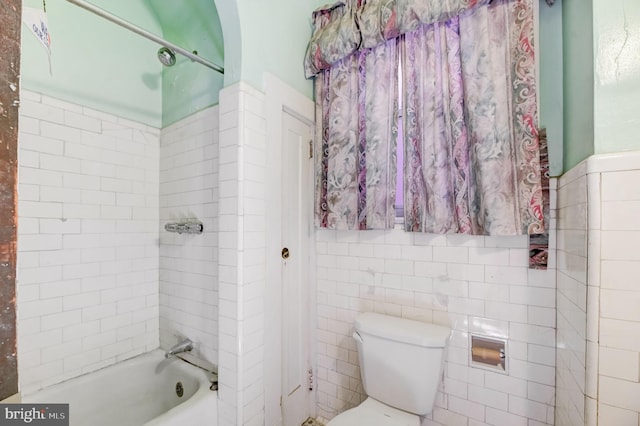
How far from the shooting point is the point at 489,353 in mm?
1269

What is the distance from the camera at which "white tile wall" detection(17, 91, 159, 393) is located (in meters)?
1.33

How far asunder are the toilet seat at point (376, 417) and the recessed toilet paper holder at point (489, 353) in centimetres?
39

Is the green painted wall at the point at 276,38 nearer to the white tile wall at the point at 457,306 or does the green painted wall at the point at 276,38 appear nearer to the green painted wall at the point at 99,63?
the green painted wall at the point at 99,63

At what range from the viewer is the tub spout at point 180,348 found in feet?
4.98

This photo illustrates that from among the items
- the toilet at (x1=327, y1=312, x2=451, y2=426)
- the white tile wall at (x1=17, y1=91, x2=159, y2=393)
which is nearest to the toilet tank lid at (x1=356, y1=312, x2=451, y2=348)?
the toilet at (x1=327, y1=312, x2=451, y2=426)

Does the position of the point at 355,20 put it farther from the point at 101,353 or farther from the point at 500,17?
the point at 101,353

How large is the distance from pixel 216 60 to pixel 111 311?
1573mm

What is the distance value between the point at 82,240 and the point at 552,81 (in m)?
2.39

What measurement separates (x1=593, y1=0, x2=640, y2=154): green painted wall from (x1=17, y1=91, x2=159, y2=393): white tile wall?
2165 mm

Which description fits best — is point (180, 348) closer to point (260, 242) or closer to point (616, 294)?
point (260, 242)

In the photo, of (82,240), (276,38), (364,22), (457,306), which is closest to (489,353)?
(457,306)

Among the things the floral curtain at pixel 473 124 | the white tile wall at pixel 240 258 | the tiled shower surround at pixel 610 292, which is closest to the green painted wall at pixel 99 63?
the white tile wall at pixel 240 258

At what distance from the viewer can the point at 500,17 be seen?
117 centimetres

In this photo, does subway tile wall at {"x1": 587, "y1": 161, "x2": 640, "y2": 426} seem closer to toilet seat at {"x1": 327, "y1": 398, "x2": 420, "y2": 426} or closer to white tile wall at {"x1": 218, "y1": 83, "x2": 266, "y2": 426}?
toilet seat at {"x1": 327, "y1": 398, "x2": 420, "y2": 426}
